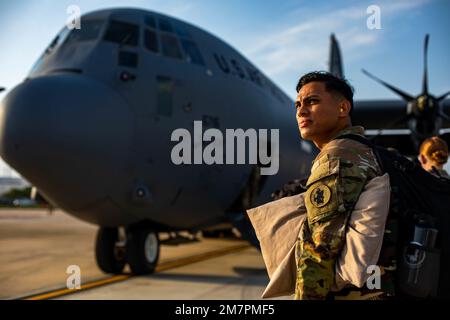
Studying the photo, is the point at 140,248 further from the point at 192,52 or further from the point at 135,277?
Result: the point at 192,52

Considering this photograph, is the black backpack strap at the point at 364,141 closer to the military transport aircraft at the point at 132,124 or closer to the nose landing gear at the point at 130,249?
the military transport aircraft at the point at 132,124

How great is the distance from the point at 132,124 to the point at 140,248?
2488 millimetres

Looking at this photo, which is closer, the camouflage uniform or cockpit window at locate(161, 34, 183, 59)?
the camouflage uniform

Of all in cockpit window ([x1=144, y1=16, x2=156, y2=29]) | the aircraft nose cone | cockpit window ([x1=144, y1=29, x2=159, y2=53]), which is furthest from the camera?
cockpit window ([x1=144, y1=16, x2=156, y2=29])

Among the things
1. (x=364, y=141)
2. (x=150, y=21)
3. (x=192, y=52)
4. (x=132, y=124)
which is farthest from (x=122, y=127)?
(x=364, y=141)

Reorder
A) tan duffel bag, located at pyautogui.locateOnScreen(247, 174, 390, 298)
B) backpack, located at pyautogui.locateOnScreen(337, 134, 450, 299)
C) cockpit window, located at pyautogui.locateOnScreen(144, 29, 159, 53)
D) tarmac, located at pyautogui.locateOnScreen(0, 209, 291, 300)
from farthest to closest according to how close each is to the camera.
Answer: cockpit window, located at pyautogui.locateOnScreen(144, 29, 159, 53) < tarmac, located at pyautogui.locateOnScreen(0, 209, 291, 300) < backpack, located at pyautogui.locateOnScreen(337, 134, 450, 299) < tan duffel bag, located at pyautogui.locateOnScreen(247, 174, 390, 298)

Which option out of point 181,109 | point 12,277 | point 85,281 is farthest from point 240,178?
point 12,277

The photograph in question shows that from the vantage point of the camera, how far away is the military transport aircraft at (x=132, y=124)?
6473 mm

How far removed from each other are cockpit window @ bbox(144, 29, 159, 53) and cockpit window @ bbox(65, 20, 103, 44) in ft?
2.67

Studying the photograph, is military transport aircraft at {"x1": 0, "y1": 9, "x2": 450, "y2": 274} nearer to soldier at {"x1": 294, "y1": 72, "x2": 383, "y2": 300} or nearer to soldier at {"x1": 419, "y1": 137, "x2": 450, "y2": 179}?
soldier at {"x1": 419, "y1": 137, "x2": 450, "y2": 179}

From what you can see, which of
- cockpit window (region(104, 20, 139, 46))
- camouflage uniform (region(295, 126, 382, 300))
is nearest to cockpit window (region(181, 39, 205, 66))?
cockpit window (region(104, 20, 139, 46))

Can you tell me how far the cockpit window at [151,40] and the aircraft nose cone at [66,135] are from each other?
57.4 inches

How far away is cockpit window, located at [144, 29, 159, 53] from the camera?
A: 8031 mm

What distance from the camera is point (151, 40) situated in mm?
8156
